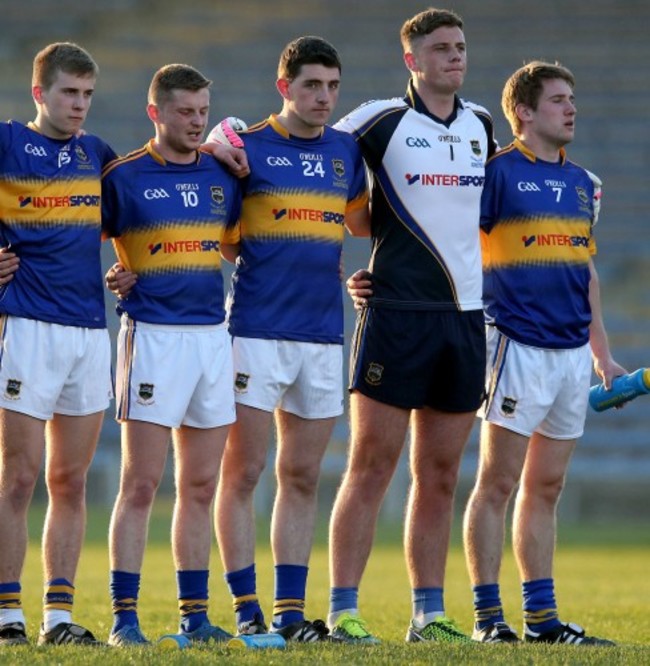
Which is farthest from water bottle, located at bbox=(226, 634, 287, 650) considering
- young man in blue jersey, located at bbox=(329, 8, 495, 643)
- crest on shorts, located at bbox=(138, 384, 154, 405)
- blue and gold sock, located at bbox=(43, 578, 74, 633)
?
crest on shorts, located at bbox=(138, 384, 154, 405)

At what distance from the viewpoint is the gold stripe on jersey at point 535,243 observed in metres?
6.74

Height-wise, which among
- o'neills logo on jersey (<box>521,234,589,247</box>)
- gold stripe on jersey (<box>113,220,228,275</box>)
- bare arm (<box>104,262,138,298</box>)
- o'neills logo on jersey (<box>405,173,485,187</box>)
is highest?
o'neills logo on jersey (<box>405,173,485,187</box>)

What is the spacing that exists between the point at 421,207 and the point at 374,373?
68cm

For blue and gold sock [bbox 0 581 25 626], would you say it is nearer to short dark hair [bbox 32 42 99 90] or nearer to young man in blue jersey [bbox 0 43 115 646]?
young man in blue jersey [bbox 0 43 115 646]

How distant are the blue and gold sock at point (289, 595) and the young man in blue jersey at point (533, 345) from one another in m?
0.78

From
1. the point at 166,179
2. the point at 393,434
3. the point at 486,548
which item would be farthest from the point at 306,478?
the point at 166,179

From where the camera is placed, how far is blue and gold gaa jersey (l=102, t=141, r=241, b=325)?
20.2 ft

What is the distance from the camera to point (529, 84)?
6910 millimetres

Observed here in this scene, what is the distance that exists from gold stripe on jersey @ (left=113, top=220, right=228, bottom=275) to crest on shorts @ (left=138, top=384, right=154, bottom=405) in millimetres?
436

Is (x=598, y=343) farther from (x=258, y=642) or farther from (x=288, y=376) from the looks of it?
(x=258, y=642)

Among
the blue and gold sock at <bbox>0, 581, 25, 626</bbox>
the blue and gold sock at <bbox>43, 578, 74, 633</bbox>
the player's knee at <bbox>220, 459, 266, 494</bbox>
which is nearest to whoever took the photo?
the blue and gold sock at <bbox>0, 581, 25, 626</bbox>

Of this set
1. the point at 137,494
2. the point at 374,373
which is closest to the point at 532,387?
the point at 374,373

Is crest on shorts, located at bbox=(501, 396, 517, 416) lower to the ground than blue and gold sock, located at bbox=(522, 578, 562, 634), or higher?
higher

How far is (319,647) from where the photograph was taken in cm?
584
